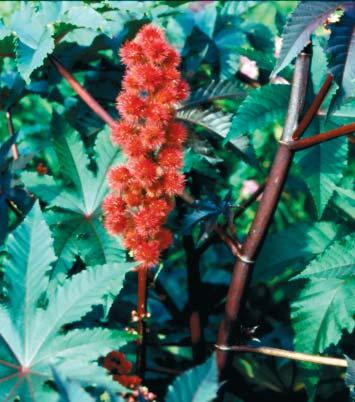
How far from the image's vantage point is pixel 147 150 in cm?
103

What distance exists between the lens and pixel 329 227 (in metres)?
1.43

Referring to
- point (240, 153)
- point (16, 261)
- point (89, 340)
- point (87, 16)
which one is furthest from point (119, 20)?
point (89, 340)

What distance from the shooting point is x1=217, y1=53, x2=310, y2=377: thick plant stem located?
1102 mm

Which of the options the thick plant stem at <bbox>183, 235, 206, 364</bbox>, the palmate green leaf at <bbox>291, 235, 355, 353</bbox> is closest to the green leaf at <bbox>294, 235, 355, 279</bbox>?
the palmate green leaf at <bbox>291, 235, 355, 353</bbox>

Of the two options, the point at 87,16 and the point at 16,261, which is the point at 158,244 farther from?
the point at 87,16

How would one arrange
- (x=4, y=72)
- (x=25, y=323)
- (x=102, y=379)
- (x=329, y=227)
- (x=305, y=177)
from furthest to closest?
(x=4, y=72), (x=329, y=227), (x=305, y=177), (x=25, y=323), (x=102, y=379)

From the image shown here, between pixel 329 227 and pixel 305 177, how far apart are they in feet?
0.65

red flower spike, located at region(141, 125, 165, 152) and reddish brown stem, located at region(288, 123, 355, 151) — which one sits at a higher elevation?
red flower spike, located at region(141, 125, 165, 152)

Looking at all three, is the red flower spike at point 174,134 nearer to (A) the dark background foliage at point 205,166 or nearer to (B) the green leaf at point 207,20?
(A) the dark background foliage at point 205,166

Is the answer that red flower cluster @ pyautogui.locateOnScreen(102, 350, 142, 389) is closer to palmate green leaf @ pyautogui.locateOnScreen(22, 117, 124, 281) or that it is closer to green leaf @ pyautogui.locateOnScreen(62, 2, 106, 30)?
palmate green leaf @ pyautogui.locateOnScreen(22, 117, 124, 281)

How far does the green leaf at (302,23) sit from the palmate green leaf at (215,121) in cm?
59

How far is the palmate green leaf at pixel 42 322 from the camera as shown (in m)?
0.97

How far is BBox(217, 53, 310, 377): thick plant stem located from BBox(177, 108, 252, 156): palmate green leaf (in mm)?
354

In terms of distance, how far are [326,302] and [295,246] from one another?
0.72 feet
